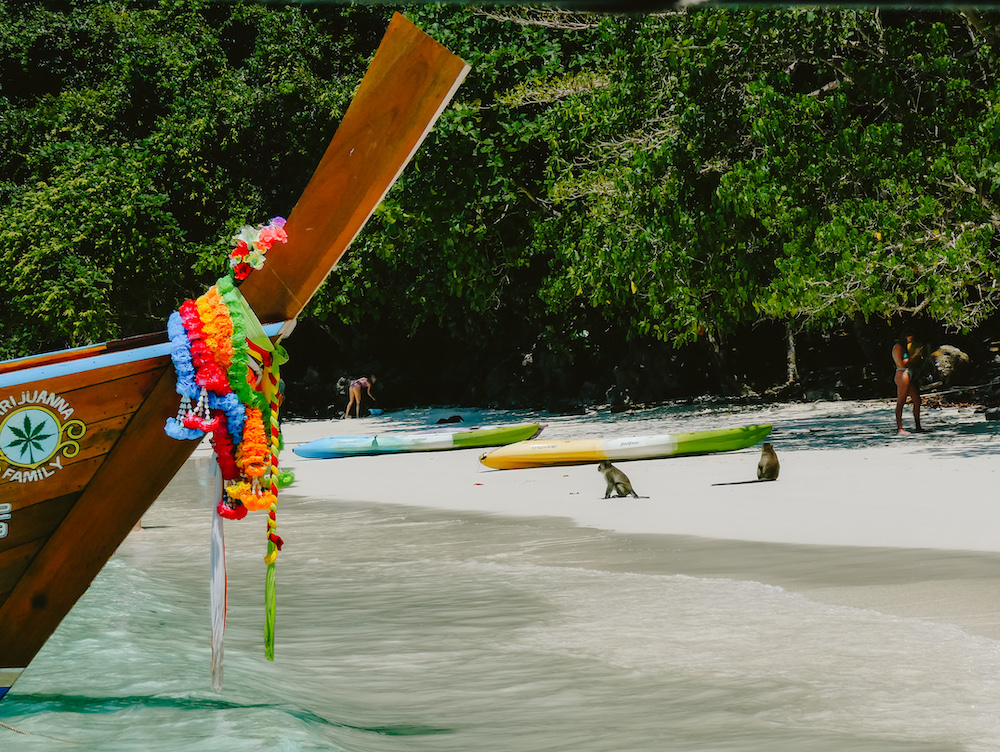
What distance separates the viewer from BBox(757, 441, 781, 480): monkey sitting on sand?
39.7ft

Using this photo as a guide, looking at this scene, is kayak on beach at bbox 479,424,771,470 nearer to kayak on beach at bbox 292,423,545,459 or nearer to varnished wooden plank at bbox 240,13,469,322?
kayak on beach at bbox 292,423,545,459

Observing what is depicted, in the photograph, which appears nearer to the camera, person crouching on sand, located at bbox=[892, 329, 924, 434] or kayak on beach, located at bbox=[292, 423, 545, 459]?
person crouching on sand, located at bbox=[892, 329, 924, 434]

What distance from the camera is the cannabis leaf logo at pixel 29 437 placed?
4.63 metres

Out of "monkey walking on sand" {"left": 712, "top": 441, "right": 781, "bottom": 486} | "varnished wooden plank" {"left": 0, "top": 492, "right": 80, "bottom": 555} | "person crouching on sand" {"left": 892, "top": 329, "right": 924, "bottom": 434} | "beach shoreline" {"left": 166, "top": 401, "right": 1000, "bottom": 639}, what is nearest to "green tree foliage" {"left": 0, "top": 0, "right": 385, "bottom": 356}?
"beach shoreline" {"left": 166, "top": 401, "right": 1000, "bottom": 639}

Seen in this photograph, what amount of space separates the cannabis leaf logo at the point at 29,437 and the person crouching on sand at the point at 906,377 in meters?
12.6

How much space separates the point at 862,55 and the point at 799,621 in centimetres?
1019

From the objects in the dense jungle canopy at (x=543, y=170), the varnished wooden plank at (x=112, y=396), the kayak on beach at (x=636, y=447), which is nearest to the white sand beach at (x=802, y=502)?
the kayak on beach at (x=636, y=447)

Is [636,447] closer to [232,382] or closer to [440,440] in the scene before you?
[440,440]

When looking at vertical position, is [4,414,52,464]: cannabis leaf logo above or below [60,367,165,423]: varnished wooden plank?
below

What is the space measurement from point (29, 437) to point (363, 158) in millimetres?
1760

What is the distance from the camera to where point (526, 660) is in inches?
250

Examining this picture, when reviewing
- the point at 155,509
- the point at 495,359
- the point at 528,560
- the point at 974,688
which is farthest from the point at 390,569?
the point at 495,359

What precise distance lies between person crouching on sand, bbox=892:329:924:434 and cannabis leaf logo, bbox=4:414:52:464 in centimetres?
1257

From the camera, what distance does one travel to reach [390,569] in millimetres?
9227
